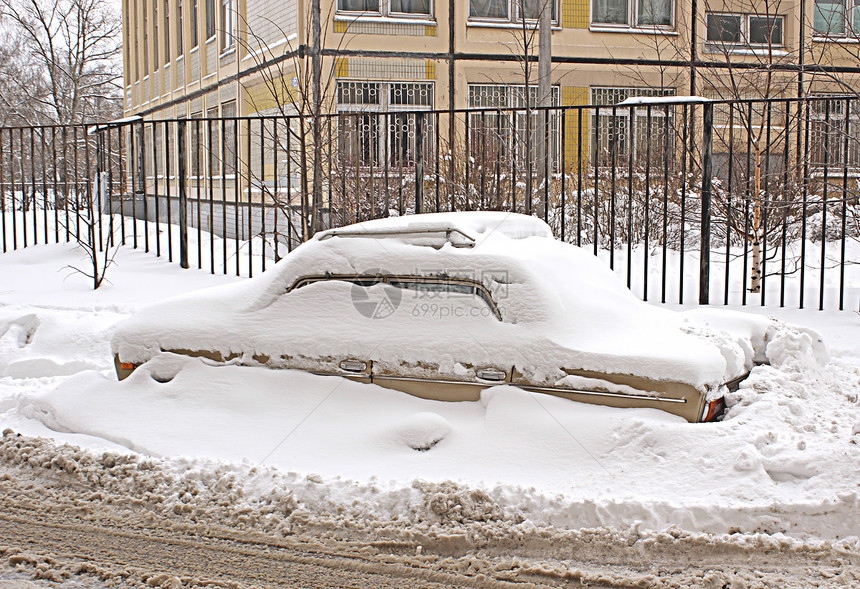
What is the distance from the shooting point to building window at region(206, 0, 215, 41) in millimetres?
23344

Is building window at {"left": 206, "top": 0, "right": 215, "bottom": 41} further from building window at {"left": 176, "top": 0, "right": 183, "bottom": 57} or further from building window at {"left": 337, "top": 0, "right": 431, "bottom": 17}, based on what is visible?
building window at {"left": 337, "top": 0, "right": 431, "bottom": 17}

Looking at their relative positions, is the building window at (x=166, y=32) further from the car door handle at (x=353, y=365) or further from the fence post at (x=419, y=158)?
the car door handle at (x=353, y=365)

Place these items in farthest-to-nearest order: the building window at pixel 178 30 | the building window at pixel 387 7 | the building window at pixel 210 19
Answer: the building window at pixel 178 30
the building window at pixel 210 19
the building window at pixel 387 7

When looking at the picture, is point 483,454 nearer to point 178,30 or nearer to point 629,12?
point 629,12

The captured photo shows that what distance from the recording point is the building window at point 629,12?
2083cm

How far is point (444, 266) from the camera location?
4.91m

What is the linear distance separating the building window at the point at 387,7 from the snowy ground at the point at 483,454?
15516mm

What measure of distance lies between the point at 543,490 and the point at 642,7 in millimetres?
19721

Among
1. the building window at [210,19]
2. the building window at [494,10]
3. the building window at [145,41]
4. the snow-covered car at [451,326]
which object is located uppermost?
the building window at [145,41]

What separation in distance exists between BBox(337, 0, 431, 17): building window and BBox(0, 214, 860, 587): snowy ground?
15.5 meters

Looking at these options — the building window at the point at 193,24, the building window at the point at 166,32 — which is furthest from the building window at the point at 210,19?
the building window at the point at 166,32

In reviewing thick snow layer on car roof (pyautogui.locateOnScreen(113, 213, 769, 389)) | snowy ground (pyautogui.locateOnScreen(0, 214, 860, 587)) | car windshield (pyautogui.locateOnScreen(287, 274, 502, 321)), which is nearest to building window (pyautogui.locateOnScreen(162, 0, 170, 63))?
snowy ground (pyautogui.locateOnScreen(0, 214, 860, 587))

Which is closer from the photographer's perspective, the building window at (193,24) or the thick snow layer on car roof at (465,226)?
the thick snow layer on car roof at (465,226)

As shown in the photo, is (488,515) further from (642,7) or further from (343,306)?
(642,7)
